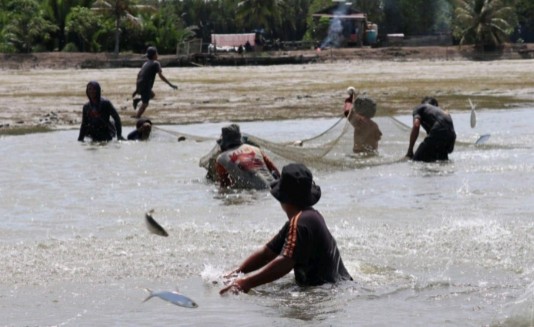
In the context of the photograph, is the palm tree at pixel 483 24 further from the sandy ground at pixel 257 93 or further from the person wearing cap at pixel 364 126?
the person wearing cap at pixel 364 126

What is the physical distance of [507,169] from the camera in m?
13.4

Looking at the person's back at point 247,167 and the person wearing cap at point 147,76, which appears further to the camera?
the person wearing cap at point 147,76

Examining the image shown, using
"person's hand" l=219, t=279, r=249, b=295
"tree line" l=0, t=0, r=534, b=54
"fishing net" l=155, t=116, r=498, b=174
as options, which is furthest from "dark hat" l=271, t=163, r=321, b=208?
"tree line" l=0, t=0, r=534, b=54

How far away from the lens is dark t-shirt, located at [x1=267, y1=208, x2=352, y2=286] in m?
6.38

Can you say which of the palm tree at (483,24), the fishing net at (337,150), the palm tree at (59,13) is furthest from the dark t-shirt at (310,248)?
the palm tree at (483,24)

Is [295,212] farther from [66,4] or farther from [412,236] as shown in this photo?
[66,4]

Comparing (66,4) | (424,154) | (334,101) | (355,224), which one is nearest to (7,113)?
(334,101)

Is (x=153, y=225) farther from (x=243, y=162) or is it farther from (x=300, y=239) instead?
(x=243, y=162)

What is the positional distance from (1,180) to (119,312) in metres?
7.04

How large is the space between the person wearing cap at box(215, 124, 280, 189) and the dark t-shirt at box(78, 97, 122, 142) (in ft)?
18.3

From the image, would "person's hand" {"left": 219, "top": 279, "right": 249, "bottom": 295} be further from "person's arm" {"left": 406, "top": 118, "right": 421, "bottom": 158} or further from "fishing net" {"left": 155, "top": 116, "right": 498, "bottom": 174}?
"person's arm" {"left": 406, "top": 118, "right": 421, "bottom": 158}

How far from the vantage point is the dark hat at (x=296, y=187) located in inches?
248

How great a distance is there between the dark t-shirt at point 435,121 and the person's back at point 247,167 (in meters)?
3.06

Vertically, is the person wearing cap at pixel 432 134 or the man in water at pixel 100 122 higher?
the person wearing cap at pixel 432 134
